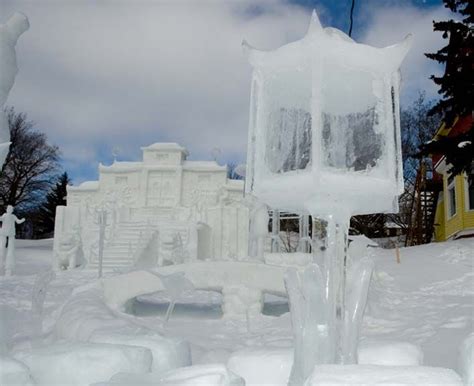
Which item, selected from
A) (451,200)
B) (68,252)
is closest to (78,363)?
(68,252)

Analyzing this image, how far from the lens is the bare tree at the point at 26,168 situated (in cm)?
3331

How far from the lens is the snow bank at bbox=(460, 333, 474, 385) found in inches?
109

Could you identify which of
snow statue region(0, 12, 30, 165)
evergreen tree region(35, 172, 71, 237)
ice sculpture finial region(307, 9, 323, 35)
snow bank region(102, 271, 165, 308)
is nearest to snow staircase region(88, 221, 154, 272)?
snow bank region(102, 271, 165, 308)

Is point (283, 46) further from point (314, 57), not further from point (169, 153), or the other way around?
point (169, 153)

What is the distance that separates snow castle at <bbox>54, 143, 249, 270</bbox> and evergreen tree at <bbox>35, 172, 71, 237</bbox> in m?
14.1

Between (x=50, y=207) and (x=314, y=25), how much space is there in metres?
38.5

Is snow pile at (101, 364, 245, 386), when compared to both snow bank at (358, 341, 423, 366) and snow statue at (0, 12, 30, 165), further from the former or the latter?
snow statue at (0, 12, 30, 165)

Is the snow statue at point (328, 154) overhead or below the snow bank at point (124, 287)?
overhead

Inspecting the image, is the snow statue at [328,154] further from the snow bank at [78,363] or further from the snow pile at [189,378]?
the snow bank at [78,363]

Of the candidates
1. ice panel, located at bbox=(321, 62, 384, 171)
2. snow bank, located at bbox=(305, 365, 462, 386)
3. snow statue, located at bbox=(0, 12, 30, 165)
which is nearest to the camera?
snow bank, located at bbox=(305, 365, 462, 386)

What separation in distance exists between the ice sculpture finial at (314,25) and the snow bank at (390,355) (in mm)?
2354

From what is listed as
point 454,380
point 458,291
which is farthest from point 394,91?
point 458,291

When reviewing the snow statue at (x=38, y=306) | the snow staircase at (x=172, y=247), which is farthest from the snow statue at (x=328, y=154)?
the snow staircase at (x=172, y=247)

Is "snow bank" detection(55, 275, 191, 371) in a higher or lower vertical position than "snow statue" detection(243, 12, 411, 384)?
lower
